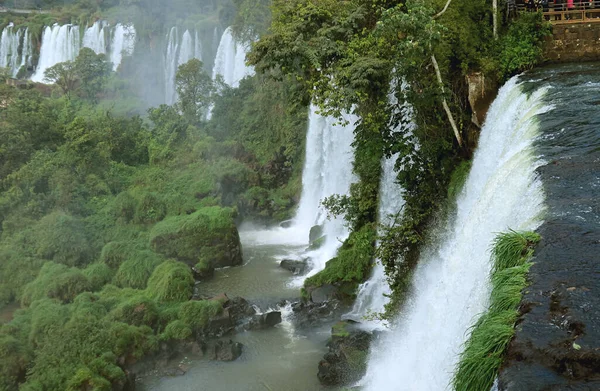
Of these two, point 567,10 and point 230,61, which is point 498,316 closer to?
point 567,10

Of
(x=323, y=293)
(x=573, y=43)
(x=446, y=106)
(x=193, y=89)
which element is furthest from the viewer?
(x=193, y=89)

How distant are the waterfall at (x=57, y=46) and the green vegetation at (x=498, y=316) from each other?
141 feet

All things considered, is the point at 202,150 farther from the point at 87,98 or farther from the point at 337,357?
the point at 337,357

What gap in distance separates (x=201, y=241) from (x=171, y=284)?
12.1 feet

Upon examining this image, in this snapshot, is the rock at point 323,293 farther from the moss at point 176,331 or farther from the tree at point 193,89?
the tree at point 193,89

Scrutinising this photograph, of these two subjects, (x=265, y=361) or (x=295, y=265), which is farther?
(x=295, y=265)

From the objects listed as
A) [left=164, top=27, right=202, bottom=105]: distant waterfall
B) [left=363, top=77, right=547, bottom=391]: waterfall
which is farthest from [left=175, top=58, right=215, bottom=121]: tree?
[left=363, top=77, right=547, bottom=391]: waterfall

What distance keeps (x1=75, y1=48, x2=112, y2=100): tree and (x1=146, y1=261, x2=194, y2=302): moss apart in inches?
948

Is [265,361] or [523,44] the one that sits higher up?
[523,44]

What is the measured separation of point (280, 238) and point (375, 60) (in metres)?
11.3

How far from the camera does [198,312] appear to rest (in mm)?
16156

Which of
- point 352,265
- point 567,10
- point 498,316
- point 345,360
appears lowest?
point 345,360

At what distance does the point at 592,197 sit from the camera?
8.34 m

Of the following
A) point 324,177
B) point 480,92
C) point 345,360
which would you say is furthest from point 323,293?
point 324,177
